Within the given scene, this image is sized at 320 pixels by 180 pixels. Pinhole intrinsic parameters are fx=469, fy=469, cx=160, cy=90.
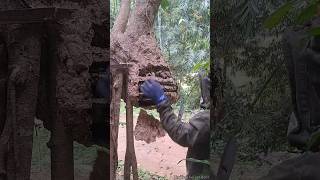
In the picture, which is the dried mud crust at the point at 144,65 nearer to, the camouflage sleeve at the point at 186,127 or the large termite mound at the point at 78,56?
the camouflage sleeve at the point at 186,127

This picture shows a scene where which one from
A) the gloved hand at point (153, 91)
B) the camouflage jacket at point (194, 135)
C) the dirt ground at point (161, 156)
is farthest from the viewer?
the dirt ground at point (161, 156)

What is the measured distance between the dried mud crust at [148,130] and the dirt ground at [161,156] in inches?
10.7

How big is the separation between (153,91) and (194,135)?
71 centimetres

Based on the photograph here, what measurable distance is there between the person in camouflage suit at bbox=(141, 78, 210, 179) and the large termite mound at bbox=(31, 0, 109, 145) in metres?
1.20

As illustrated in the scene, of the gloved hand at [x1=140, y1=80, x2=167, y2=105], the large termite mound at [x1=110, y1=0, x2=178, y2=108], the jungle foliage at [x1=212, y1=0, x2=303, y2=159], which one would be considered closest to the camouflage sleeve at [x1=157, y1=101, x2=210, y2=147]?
the gloved hand at [x1=140, y1=80, x2=167, y2=105]

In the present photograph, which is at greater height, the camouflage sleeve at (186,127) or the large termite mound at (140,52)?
the large termite mound at (140,52)

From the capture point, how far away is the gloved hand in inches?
156

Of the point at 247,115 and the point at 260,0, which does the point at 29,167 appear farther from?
the point at 260,0

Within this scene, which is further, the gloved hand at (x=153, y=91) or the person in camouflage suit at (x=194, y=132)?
the gloved hand at (x=153, y=91)

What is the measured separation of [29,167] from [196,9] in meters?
3.36

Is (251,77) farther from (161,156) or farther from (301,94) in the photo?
(161,156)

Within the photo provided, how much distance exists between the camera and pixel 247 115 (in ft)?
7.94

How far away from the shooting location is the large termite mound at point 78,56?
2.43 m

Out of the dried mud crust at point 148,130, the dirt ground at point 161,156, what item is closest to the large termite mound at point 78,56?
the dried mud crust at point 148,130
